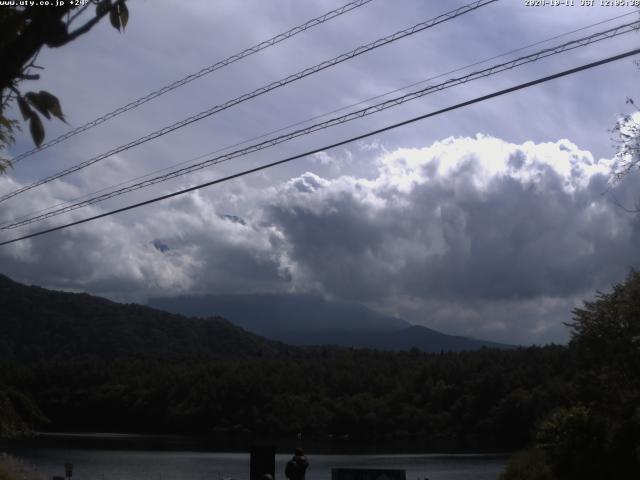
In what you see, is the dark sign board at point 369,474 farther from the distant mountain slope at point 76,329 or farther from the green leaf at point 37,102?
the distant mountain slope at point 76,329

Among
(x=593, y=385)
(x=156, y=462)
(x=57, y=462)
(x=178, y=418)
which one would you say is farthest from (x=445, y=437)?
(x=593, y=385)

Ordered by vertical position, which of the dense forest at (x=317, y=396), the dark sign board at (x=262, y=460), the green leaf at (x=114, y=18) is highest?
the dense forest at (x=317, y=396)

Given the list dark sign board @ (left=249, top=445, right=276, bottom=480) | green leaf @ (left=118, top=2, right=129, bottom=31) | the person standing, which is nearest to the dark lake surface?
the person standing

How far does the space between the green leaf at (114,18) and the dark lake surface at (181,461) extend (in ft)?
134

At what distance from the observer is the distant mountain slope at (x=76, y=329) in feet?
536

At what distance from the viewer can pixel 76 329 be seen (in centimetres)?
17700

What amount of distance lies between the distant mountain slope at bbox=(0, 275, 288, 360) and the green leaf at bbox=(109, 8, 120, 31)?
15306 centimetres

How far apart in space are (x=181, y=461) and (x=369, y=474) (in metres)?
57.3

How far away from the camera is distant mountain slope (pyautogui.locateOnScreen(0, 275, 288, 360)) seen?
536ft

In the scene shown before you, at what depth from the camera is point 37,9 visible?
14.6 feet

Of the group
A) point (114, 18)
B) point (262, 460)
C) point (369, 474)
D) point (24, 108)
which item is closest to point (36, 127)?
point (24, 108)

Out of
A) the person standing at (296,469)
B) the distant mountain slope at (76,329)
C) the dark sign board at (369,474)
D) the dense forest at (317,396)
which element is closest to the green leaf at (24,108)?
the dark sign board at (369,474)

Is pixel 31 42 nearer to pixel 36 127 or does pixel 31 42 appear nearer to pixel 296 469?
pixel 36 127

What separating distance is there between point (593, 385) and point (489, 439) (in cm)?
7101
